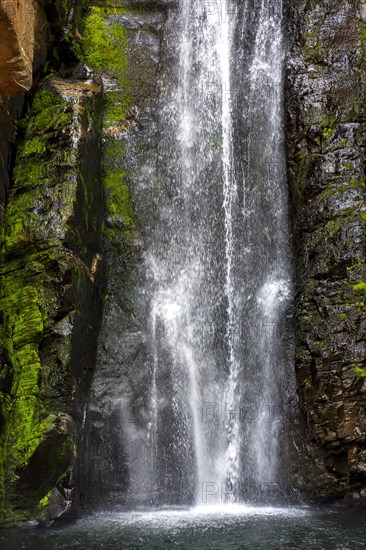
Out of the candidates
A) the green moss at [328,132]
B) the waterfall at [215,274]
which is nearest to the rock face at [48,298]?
the waterfall at [215,274]

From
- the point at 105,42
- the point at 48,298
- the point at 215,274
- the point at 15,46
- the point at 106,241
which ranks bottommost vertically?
the point at 48,298

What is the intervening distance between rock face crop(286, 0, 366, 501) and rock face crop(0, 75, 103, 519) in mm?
2950

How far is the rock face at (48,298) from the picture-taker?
7734 mm

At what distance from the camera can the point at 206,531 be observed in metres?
6.92

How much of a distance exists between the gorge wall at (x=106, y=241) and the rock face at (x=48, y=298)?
0.02 m

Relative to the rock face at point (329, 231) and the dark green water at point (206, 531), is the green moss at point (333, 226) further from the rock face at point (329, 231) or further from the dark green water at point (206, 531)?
the dark green water at point (206, 531)

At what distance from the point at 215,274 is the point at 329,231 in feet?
5.88

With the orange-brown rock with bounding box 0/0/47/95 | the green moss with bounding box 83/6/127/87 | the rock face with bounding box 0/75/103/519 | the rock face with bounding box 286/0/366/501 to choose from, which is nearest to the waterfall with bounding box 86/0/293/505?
the rock face with bounding box 286/0/366/501

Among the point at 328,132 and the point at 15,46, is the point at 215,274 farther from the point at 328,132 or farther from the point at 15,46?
the point at 15,46

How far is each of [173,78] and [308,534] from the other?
7411 millimetres

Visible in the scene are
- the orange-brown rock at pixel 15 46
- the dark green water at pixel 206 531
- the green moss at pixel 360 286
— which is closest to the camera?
the orange-brown rock at pixel 15 46

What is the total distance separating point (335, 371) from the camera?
8.67 m

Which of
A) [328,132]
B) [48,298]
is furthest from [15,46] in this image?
[328,132]

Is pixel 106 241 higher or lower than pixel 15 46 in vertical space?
lower
